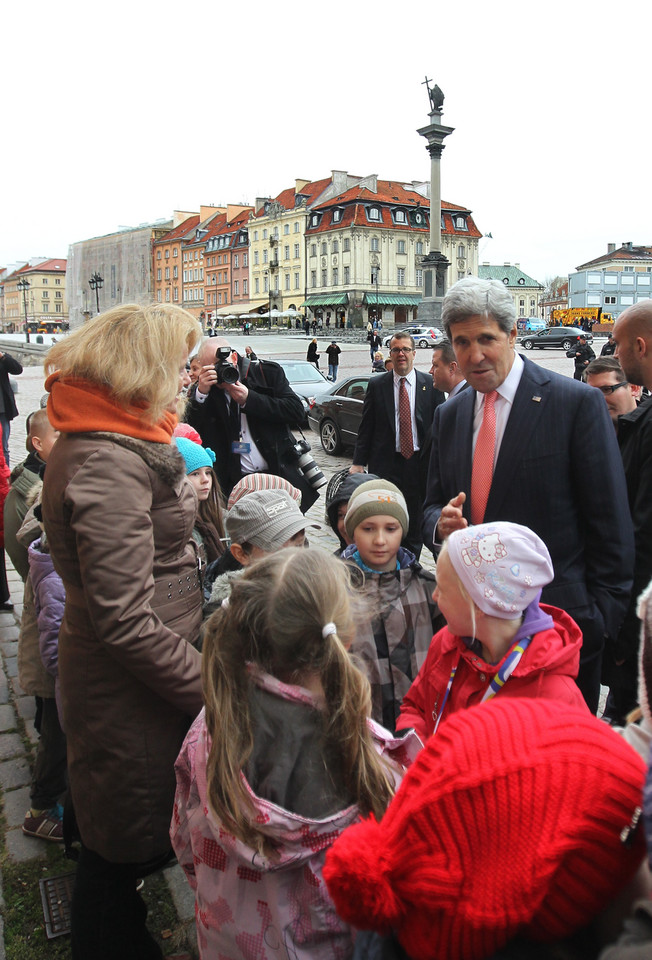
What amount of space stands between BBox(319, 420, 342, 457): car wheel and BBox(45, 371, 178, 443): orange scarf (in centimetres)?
1181

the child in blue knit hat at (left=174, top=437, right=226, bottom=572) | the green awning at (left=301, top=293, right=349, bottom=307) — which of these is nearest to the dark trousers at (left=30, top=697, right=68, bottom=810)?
the child in blue knit hat at (left=174, top=437, right=226, bottom=572)

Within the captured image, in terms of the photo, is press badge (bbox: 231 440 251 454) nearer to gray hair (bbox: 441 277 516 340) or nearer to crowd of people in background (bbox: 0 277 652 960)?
crowd of people in background (bbox: 0 277 652 960)

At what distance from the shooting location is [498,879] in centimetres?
91

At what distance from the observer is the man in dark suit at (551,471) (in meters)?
2.48

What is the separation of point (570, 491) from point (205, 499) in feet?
5.74

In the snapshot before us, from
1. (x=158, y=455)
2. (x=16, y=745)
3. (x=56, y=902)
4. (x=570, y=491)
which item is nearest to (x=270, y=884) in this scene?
(x=158, y=455)

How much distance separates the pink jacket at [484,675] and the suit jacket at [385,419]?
355cm

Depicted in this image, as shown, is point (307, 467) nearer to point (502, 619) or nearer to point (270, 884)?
point (502, 619)

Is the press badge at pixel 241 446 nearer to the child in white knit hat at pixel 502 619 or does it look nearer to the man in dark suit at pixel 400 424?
the man in dark suit at pixel 400 424

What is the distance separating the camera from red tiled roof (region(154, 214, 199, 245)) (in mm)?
100938

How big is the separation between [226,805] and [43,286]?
5823 inches

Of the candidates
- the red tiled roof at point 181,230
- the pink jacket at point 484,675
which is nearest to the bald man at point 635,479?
the pink jacket at point 484,675

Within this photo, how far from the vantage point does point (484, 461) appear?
2705 mm

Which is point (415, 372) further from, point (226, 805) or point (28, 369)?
point (28, 369)
